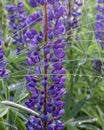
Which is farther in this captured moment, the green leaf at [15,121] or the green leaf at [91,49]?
the green leaf at [91,49]

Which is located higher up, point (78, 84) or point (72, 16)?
point (72, 16)

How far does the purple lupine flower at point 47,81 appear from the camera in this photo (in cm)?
193

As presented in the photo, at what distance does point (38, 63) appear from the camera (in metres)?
1.94

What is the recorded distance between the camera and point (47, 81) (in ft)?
6.33

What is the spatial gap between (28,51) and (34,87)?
0.17 meters

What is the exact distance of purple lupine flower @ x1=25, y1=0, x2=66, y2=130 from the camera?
1.93 metres

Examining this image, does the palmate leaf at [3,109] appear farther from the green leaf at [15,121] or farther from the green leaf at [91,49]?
the green leaf at [91,49]

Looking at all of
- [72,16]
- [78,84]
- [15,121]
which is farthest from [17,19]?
[15,121]

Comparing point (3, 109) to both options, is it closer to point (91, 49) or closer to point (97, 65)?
point (91, 49)

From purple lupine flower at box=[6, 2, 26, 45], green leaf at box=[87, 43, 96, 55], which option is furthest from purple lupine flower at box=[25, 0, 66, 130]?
purple lupine flower at box=[6, 2, 26, 45]

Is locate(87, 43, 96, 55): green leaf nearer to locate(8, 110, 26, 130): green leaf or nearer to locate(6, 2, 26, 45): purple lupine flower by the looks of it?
locate(6, 2, 26, 45): purple lupine flower

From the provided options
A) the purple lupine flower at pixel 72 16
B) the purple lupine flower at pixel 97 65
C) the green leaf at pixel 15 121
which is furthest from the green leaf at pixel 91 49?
the green leaf at pixel 15 121

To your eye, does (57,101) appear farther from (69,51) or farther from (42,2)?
(69,51)

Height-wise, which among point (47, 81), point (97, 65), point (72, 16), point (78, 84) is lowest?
point (78, 84)
